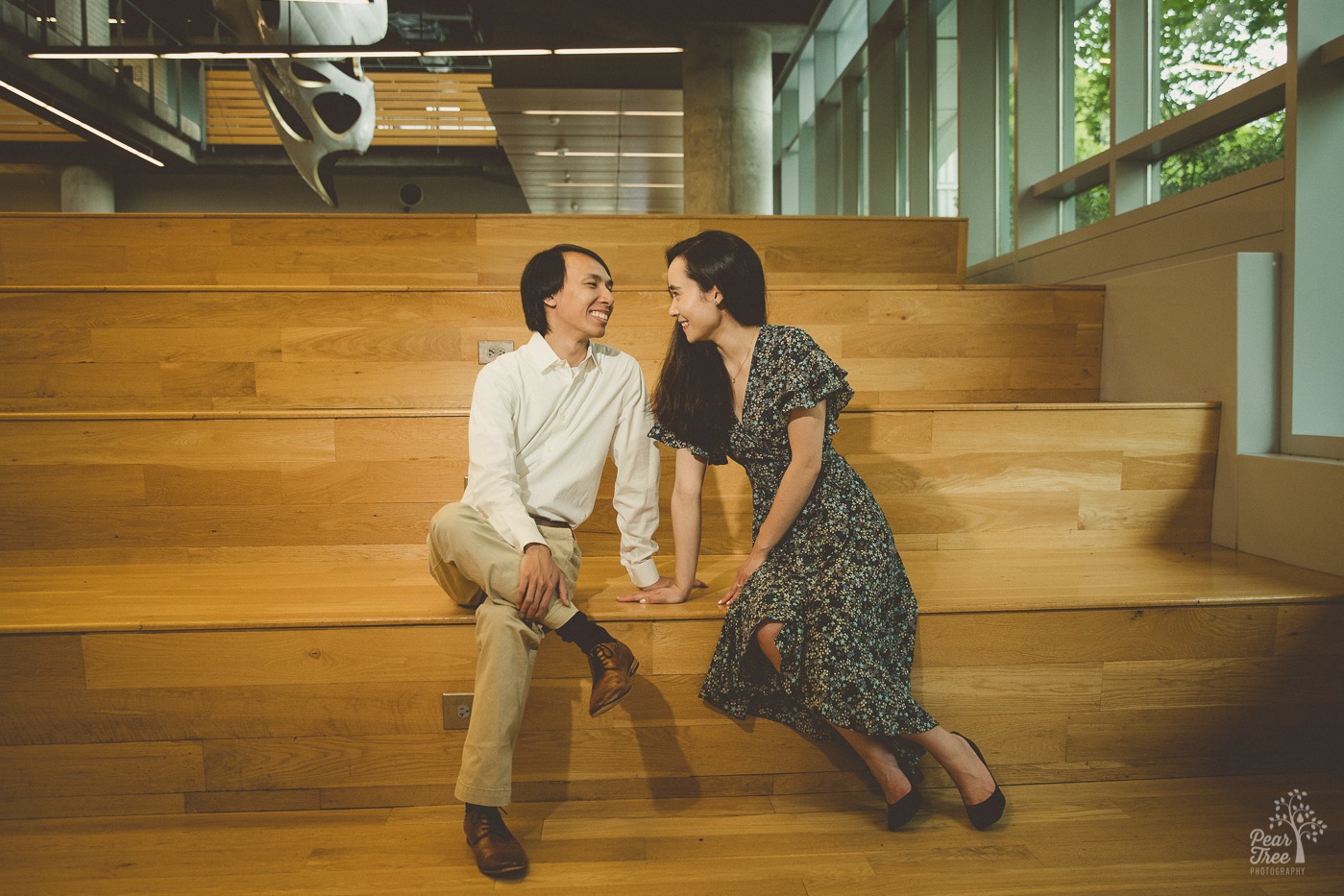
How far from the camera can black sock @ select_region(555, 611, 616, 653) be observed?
1515 mm

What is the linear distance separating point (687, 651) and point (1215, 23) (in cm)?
304

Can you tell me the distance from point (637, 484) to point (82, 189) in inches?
505

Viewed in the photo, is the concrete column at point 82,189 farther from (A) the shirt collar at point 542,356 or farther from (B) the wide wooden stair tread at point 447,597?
(A) the shirt collar at point 542,356

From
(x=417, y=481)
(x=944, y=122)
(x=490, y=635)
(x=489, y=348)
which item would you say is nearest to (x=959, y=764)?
(x=490, y=635)

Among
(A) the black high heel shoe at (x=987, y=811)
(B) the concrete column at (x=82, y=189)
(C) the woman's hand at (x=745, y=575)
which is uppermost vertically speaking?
(B) the concrete column at (x=82, y=189)

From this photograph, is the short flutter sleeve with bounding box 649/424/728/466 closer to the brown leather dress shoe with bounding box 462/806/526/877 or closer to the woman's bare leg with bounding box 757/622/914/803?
the woman's bare leg with bounding box 757/622/914/803

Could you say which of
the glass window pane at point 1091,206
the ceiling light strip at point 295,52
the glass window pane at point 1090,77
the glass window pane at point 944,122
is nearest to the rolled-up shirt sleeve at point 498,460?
the glass window pane at point 1091,206

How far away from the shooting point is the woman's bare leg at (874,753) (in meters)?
1.54

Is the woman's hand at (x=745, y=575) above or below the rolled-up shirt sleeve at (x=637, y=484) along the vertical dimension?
below

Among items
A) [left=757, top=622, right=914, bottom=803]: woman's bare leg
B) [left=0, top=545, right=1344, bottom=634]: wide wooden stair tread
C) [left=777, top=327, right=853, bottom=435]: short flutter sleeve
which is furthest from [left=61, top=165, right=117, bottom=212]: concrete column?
[left=757, top=622, right=914, bottom=803]: woman's bare leg

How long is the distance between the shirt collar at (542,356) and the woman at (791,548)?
0.22 m

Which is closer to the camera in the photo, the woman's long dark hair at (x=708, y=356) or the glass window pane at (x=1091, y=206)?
the woman's long dark hair at (x=708, y=356)

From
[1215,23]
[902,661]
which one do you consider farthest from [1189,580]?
[1215,23]

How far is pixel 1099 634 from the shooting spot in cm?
170
